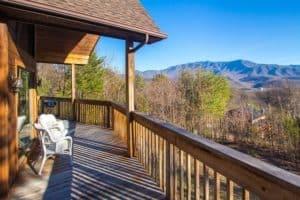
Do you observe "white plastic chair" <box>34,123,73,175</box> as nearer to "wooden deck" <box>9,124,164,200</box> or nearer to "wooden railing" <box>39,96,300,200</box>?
"wooden deck" <box>9,124,164,200</box>

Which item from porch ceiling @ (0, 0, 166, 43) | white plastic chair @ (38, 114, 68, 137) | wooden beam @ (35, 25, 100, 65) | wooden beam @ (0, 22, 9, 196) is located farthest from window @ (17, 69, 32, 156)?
wooden beam @ (35, 25, 100, 65)

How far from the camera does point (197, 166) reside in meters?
2.96

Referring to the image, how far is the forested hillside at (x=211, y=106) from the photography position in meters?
9.83

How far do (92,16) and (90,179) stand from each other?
2481 millimetres

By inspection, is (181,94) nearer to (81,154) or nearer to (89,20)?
(81,154)

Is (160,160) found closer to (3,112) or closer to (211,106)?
(3,112)

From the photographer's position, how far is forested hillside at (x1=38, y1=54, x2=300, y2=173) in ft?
32.2

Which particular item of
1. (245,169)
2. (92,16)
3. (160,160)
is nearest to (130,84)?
(92,16)

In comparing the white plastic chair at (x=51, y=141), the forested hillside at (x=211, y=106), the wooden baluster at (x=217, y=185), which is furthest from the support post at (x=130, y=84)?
the forested hillside at (x=211, y=106)

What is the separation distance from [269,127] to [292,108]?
1.03 meters

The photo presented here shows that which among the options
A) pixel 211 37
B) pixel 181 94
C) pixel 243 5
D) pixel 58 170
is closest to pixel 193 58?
pixel 211 37

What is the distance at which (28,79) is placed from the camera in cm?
670

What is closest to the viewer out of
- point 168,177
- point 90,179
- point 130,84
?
point 168,177

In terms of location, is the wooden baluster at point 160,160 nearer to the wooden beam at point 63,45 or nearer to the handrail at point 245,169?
the handrail at point 245,169
